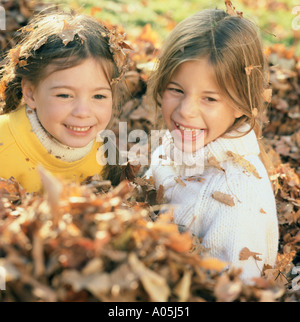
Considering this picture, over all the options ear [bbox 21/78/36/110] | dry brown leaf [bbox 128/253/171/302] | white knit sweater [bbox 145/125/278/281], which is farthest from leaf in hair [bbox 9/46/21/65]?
dry brown leaf [bbox 128/253/171/302]

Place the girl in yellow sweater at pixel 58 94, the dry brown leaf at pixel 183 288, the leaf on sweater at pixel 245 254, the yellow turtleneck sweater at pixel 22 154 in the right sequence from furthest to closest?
the yellow turtleneck sweater at pixel 22 154
the girl in yellow sweater at pixel 58 94
the leaf on sweater at pixel 245 254
the dry brown leaf at pixel 183 288

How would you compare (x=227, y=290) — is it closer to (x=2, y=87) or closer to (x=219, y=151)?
(x=219, y=151)

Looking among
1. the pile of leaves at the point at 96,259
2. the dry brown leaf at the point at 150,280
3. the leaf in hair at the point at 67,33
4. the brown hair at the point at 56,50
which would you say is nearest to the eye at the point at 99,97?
the brown hair at the point at 56,50

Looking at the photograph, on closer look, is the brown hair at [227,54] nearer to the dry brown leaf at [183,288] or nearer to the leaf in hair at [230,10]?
the leaf in hair at [230,10]

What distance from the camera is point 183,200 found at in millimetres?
2439

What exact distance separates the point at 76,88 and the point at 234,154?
3.23ft

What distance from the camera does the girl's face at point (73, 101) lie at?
2334 mm

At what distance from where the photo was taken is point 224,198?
89.4 inches

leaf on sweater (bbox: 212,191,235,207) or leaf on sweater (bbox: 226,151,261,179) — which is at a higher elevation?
leaf on sweater (bbox: 226,151,261,179)

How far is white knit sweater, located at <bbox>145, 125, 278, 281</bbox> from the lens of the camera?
7.20ft

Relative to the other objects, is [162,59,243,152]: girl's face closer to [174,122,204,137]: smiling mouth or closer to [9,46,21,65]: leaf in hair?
[174,122,204,137]: smiling mouth

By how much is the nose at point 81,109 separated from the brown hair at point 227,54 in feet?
1.64
